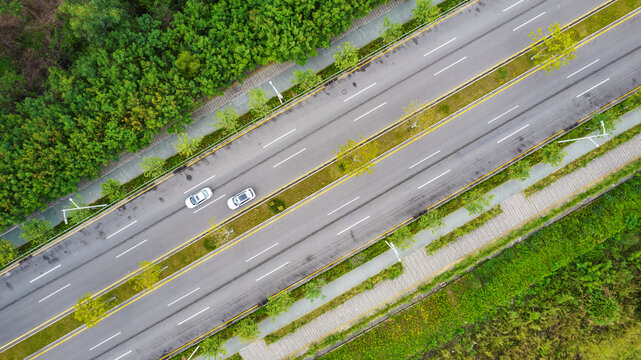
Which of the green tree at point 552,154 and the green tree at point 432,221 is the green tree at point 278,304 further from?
the green tree at point 552,154

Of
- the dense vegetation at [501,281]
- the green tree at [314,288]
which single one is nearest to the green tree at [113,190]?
the green tree at [314,288]

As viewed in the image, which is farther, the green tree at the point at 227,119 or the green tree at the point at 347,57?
the green tree at the point at 227,119

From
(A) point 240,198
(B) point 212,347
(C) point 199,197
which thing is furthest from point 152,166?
(B) point 212,347

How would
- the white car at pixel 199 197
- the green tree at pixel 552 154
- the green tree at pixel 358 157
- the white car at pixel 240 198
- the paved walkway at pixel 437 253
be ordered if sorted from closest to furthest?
the green tree at pixel 552 154 < the white car at pixel 240 198 < the white car at pixel 199 197 < the green tree at pixel 358 157 < the paved walkway at pixel 437 253

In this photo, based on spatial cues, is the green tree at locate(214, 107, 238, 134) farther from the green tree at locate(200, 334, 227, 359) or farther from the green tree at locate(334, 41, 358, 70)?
the green tree at locate(200, 334, 227, 359)

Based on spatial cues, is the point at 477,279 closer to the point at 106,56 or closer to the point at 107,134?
the point at 107,134

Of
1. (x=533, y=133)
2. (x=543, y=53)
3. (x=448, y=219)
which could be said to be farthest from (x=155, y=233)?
(x=543, y=53)

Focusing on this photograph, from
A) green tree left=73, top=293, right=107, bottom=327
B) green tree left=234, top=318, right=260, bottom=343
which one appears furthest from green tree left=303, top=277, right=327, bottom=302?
green tree left=73, top=293, right=107, bottom=327
